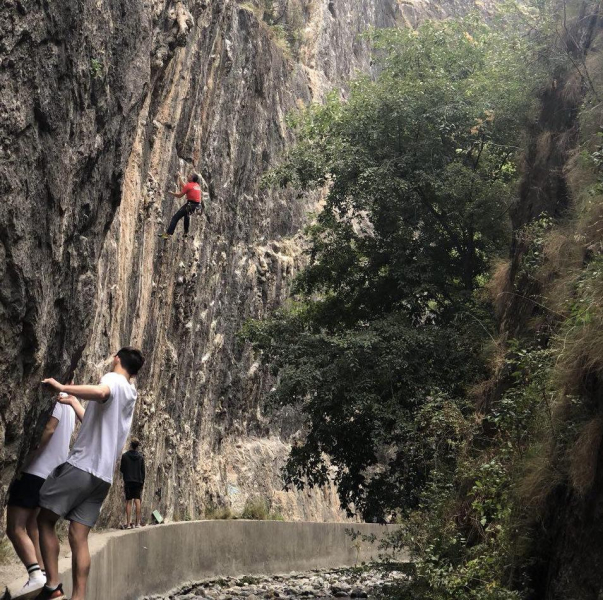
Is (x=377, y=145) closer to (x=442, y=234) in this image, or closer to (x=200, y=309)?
(x=442, y=234)

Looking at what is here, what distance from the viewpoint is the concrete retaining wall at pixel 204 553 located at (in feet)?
38.2

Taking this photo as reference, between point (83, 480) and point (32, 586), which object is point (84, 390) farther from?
point (32, 586)

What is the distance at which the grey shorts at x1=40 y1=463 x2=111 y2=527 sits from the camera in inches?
268

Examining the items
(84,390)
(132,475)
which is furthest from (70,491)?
(132,475)

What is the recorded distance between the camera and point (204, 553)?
730 inches

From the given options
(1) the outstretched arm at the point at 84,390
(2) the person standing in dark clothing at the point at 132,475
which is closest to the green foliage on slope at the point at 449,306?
(2) the person standing in dark clothing at the point at 132,475

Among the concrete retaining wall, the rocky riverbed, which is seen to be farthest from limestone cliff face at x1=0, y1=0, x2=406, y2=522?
the rocky riverbed

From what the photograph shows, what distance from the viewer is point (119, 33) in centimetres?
1304

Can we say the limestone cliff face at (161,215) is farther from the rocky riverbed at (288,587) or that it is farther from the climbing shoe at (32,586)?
the rocky riverbed at (288,587)

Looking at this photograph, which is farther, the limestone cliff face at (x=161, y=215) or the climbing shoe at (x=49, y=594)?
the limestone cliff face at (x=161, y=215)

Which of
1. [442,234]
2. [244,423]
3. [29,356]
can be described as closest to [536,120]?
[442,234]

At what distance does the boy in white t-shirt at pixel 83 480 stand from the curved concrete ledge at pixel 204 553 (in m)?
1.24

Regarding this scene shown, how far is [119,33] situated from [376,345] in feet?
29.7

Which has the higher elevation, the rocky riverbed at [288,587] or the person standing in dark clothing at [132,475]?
the person standing in dark clothing at [132,475]
